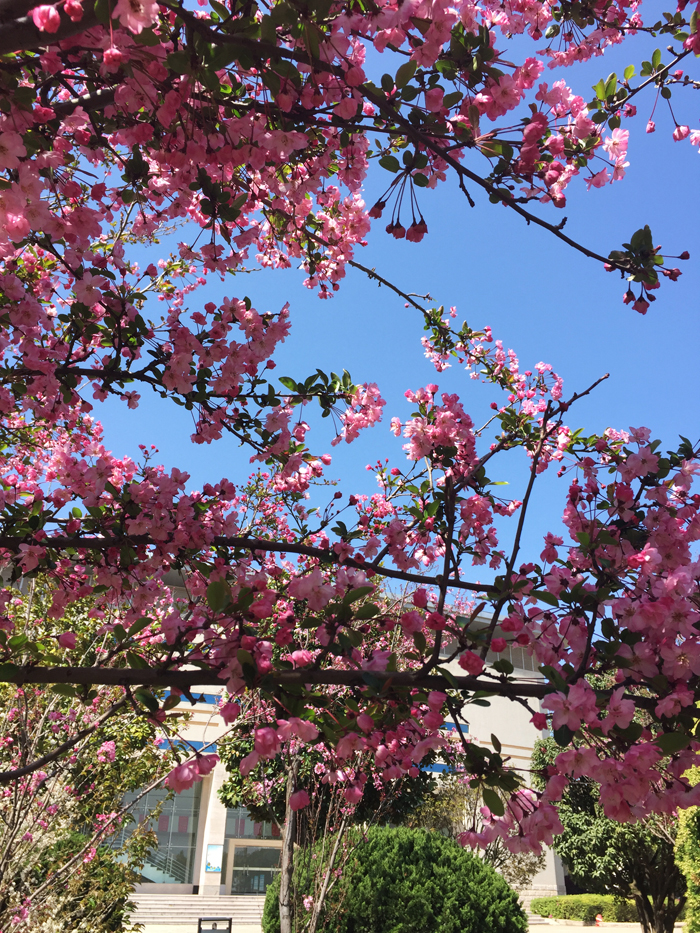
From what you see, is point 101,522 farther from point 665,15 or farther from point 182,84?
point 665,15

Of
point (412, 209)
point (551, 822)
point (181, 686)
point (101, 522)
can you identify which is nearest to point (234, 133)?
point (412, 209)

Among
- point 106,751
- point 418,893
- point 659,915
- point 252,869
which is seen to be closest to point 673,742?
point 418,893

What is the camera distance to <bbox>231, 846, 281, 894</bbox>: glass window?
63.9ft

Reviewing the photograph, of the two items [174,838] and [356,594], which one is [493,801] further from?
[174,838]

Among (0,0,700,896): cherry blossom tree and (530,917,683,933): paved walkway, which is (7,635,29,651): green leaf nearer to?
(0,0,700,896): cherry blossom tree

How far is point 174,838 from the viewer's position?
62.4 feet

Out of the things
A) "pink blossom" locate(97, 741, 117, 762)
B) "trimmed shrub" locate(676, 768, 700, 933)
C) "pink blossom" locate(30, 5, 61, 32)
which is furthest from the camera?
"trimmed shrub" locate(676, 768, 700, 933)

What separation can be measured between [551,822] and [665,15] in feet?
13.4

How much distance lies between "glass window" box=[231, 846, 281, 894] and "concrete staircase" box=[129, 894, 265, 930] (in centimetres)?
30

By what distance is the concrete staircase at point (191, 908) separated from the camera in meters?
16.7

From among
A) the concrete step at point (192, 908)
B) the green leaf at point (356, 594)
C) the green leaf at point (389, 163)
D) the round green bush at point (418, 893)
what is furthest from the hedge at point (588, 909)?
the green leaf at point (389, 163)

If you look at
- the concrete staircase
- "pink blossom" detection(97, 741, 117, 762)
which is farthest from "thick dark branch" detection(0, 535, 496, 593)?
the concrete staircase

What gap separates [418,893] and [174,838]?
15086 mm

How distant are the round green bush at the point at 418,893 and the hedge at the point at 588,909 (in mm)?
19037
